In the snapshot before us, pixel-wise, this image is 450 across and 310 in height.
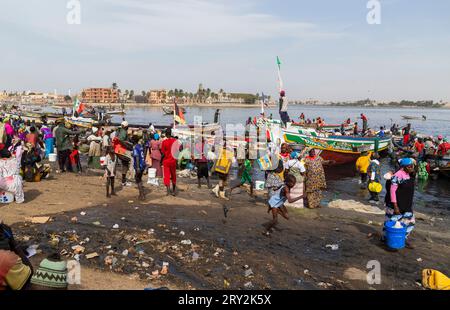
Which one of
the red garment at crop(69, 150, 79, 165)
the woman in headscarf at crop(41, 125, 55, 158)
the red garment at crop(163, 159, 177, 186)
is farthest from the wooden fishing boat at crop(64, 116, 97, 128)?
the red garment at crop(163, 159, 177, 186)

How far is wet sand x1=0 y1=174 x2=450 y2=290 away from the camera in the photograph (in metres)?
5.69

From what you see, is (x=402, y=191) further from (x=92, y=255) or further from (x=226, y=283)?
(x=92, y=255)

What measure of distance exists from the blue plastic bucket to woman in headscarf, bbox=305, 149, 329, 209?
9.00 ft

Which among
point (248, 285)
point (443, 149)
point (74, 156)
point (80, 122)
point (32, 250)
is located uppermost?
point (80, 122)

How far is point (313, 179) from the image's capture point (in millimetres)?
9664

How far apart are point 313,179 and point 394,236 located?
2981mm

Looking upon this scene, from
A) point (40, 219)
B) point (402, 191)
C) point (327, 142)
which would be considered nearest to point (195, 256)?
point (40, 219)

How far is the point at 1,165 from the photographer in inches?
312

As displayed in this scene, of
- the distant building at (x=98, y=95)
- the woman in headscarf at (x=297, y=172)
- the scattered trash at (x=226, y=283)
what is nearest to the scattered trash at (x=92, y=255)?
the scattered trash at (x=226, y=283)

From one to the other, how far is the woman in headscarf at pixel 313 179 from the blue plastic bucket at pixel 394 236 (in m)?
2.74

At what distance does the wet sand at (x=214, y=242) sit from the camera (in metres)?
5.69

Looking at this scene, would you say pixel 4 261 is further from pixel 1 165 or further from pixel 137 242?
pixel 1 165
